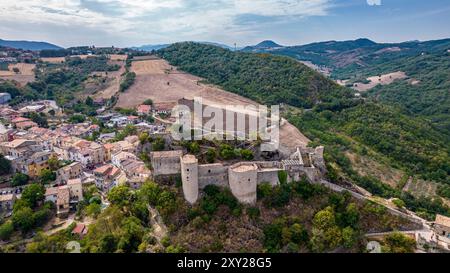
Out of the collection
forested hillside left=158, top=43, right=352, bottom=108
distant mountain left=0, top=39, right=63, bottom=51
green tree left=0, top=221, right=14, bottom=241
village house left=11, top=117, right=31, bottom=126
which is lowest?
green tree left=0, top=221, right=14, bottom=241

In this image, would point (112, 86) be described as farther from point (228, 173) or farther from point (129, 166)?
point (228, 173)

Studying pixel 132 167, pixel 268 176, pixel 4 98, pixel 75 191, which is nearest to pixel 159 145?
pixel 132 167

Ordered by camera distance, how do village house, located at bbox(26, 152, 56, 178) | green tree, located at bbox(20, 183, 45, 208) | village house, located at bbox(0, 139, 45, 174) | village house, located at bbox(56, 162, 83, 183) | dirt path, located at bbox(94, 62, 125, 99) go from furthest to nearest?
dirt path, located at bbox(94, 62, 125, 99) → village house, located at bbox(0, 139, 45, 174) → village house, located at bbox(26, 152, 56, 178) → village house, located at bbox(56, 162, 83, 183) → green tree, located at bbox(20, 183, 45, 208)

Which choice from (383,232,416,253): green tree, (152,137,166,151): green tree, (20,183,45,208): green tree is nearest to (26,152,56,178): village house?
(20,183,45,208): green tree

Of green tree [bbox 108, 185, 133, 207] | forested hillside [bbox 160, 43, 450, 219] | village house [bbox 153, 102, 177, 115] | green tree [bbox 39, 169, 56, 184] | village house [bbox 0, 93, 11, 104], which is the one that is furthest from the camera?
village house [bbox 0, 93, 11, 104]

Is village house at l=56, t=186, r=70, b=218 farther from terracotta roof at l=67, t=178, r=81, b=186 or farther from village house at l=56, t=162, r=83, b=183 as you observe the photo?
village house at l=56, t=162, r=83, b=183

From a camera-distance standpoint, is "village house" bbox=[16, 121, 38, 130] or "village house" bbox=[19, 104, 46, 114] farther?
"village house" bbox=[19, 104, 46, 114]

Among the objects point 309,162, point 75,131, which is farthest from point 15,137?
point 309,162

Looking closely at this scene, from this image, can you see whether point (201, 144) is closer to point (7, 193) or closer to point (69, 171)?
point (69, 171)
